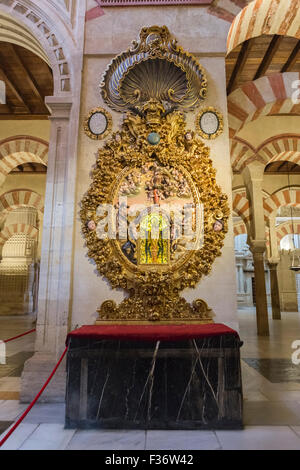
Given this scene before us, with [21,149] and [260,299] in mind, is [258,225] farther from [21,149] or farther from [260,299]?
[21,149]

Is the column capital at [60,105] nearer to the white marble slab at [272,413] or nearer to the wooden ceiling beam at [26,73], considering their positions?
the wooden ceiling beam at [26,73]

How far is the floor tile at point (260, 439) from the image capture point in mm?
2010

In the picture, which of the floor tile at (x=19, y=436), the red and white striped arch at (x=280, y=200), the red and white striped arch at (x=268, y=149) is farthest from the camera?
the red and white striped arch at (x=280, y=200)

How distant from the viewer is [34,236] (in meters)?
11.7

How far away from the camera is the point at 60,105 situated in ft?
11.7

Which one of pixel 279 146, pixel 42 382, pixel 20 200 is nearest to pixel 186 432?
pixel 42 382

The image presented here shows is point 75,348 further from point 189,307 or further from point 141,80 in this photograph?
point 141,80

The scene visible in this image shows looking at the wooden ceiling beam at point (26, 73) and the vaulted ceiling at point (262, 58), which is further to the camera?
the wooden ceiling beam at point (26, 73)

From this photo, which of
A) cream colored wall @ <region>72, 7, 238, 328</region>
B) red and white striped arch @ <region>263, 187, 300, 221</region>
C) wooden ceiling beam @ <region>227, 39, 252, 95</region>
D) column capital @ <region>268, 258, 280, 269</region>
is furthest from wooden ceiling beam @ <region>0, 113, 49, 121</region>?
column capital @ <region>268, 258, 280, 269</region>

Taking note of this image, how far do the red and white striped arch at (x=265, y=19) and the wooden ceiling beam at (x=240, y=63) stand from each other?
1.10 meters

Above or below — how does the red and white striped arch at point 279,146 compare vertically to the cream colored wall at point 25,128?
below

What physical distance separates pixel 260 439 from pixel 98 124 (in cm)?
330

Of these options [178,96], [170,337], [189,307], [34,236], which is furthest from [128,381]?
[34,236]

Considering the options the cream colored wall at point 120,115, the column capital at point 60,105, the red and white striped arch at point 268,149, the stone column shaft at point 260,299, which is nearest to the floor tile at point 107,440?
the cream colored wall at point 120,115
